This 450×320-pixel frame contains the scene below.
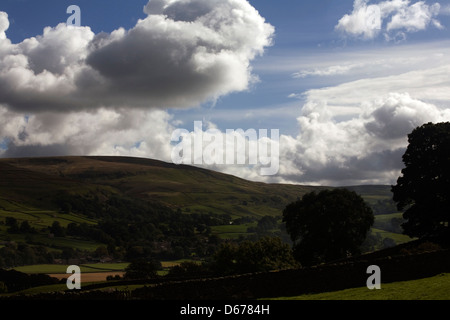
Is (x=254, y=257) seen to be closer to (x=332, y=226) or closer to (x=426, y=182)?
(x=332, y=226)

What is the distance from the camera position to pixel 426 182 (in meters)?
48.4

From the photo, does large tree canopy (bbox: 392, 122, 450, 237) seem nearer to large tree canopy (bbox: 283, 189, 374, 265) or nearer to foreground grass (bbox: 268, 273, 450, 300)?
large tree canopy (bbox: 283, 189, 374, 265)

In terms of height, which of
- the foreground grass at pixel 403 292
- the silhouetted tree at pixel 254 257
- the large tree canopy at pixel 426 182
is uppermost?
the large tree canopy at pixel 426 182

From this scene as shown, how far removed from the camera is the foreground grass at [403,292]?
2178 cm

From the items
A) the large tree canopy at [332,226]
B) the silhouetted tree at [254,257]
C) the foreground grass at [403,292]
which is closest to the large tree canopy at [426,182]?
the large tree canopy at [332,226]

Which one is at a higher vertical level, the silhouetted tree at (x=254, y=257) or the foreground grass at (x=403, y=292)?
the foreground grass at (x=403, y=292)

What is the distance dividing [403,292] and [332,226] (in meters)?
A: 34.9

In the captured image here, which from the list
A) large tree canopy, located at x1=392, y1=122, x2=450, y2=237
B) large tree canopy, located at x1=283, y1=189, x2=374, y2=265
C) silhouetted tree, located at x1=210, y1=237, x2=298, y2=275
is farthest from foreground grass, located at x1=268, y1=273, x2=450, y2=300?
large tree canopy, located at x1=283, y1=189, x2=374, y2=265

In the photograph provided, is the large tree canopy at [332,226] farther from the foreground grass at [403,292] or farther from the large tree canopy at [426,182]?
the foreground grass at [403,292]

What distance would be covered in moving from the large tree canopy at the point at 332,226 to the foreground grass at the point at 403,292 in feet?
96.5

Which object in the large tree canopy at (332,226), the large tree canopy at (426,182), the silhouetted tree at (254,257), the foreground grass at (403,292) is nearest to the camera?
the foreground grass at (403,292)

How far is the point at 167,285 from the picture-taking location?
977 inches

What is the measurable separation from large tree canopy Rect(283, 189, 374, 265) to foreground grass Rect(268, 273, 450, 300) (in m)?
29.4
